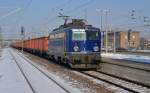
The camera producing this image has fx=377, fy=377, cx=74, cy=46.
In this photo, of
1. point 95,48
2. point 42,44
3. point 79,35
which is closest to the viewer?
point 95,48

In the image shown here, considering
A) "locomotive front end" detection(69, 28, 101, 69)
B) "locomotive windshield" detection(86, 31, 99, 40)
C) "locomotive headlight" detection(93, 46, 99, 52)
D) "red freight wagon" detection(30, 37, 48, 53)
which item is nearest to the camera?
"locomotive front end" detection(69, 28, 101, 69)

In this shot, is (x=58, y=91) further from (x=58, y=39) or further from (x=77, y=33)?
(x=58, y=39)

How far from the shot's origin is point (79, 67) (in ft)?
84.8

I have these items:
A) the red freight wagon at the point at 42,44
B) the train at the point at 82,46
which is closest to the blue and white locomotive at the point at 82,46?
the train at the point at 82,46

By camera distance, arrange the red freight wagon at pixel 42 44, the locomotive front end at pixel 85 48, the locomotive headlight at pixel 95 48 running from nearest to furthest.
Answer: the locomotive front end at pixel 85 48, the locomotive headlight at pixel 95 48, the red freight wagon at pixel 42 44

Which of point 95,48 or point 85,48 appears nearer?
point 85,48

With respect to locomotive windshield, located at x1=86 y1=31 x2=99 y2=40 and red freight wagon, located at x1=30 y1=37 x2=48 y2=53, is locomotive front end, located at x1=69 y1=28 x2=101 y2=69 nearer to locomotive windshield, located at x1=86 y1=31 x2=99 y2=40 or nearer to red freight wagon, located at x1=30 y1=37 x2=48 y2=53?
locomotive windshield, located at x1=86 y1=31 x2=99 y2=40

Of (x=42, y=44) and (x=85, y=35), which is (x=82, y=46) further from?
(x=42, y=44)

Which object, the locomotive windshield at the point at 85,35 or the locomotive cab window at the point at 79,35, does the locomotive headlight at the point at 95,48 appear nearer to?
the locomotive windshield at the point at 85,35

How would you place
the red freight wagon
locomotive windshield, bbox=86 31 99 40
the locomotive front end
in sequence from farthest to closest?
1. the red freight wagon
2. locomotive windshield, bbox=86 31 99 40
3. the locomotive front end

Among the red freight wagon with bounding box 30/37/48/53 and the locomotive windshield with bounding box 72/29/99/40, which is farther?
the red freight wagon with bounding box 30/37/48/53

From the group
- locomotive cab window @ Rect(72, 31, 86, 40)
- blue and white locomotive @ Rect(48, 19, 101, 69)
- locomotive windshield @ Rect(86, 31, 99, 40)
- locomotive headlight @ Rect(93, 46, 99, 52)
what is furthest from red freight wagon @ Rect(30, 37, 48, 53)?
locomotive headlight @ Rect(93, 46, 99, 52)

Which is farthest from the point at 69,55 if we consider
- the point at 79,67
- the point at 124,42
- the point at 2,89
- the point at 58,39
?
the point at 124,42

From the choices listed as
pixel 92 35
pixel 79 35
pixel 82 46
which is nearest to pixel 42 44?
pixel 79 35
